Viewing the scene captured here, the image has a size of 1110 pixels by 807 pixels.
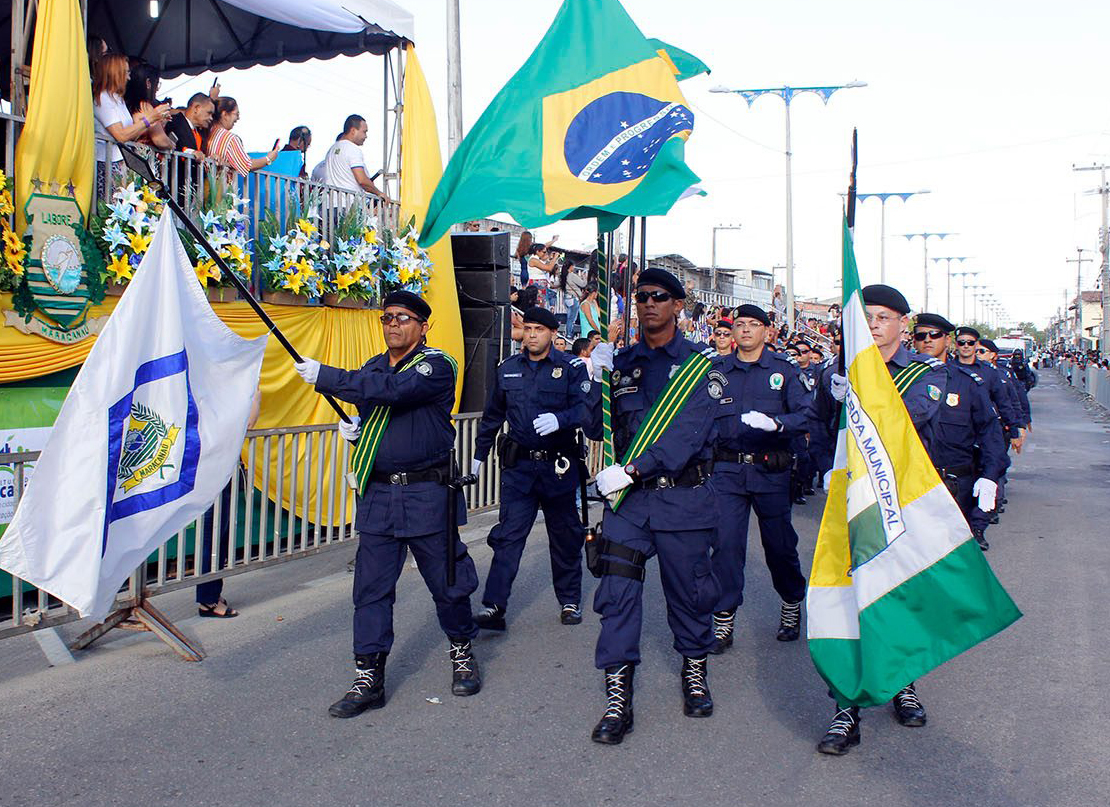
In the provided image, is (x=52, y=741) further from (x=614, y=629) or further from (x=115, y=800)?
(x=614, y=629)

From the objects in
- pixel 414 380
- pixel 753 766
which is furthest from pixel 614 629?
pixel 414 380

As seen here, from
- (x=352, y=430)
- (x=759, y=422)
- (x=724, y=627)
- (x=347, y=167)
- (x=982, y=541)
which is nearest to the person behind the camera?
(x=352, y=430)

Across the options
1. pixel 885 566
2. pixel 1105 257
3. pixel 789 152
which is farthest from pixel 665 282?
pixel 1105 257

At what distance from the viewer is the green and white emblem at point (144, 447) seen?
4.63m

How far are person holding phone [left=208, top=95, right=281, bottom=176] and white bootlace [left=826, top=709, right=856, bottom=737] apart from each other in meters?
5.99

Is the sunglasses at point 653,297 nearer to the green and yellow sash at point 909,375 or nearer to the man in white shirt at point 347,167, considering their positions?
the green and yellow sash at point 909,375

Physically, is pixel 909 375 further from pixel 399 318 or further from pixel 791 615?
pixel 399 318

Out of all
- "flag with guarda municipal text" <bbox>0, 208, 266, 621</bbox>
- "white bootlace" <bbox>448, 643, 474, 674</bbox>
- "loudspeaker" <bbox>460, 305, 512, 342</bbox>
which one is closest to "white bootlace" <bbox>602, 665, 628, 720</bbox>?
"white bootlace" <bbox>448, 643, 474, 674</bbox>

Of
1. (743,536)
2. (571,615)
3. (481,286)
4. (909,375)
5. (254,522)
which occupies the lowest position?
(571,615)

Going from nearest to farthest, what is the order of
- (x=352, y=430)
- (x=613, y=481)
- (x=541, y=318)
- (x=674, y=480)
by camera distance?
(x=613, y=481), (x=674, y=480), (x=352, y=430), (x=541, y=318)

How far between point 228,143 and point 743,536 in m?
5.38

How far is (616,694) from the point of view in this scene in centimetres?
444

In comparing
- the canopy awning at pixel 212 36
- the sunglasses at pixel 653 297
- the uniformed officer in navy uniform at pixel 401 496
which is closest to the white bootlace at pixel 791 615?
the uniformed officer in navy uniform at pixel 401 496

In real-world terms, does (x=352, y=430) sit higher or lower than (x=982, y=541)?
higher
